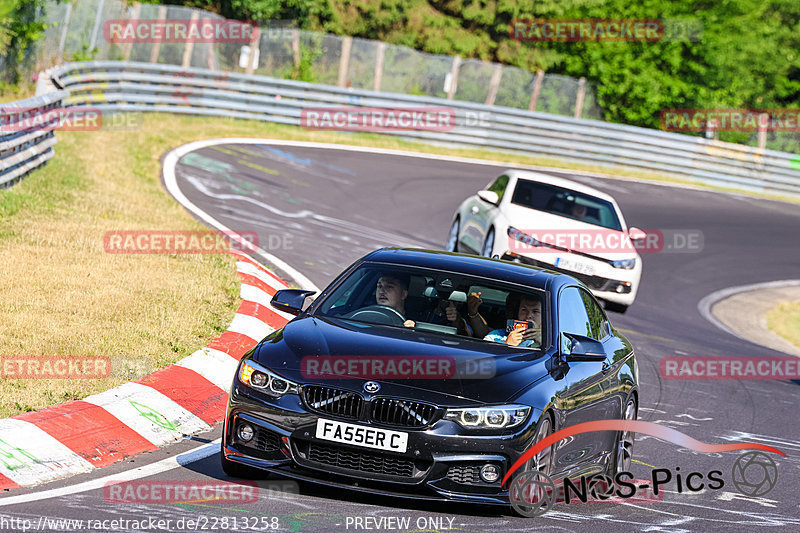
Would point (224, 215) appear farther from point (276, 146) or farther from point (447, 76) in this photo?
point (447, 76)

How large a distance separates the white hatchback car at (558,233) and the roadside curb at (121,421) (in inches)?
242

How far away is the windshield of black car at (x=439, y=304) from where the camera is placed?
775 centimetres

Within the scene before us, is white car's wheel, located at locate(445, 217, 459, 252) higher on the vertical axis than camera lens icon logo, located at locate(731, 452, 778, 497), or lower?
higher

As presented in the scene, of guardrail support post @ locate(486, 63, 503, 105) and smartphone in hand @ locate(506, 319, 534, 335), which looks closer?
smartphone in hand @ locate(506, 319, 534, 335)

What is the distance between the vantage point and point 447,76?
117 ft

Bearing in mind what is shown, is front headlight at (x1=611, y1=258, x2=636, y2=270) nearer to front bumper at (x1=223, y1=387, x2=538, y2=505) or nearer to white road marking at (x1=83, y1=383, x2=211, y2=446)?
white road marking at (x1=83, y1=383, x2=211, y2=446)

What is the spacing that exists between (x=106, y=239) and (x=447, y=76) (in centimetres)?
2312

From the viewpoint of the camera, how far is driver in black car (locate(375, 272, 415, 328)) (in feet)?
25.8

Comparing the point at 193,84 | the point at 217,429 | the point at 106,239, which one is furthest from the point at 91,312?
the point at 193,84

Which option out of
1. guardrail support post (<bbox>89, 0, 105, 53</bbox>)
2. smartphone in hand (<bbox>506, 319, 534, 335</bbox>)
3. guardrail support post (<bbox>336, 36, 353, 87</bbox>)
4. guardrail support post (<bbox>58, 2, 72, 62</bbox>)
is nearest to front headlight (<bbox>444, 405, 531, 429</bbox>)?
smartphone in hand (<bbox>506, 319, 534, 335</bbox>)

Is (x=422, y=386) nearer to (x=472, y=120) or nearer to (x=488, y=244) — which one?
(x=488, y=244)

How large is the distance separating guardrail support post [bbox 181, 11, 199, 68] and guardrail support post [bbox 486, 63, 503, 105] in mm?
9216

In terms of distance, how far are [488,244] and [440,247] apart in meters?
3.49

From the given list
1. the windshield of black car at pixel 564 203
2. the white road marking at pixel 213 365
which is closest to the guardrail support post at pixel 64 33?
Result: the windshield of black car at pixel 564 203
